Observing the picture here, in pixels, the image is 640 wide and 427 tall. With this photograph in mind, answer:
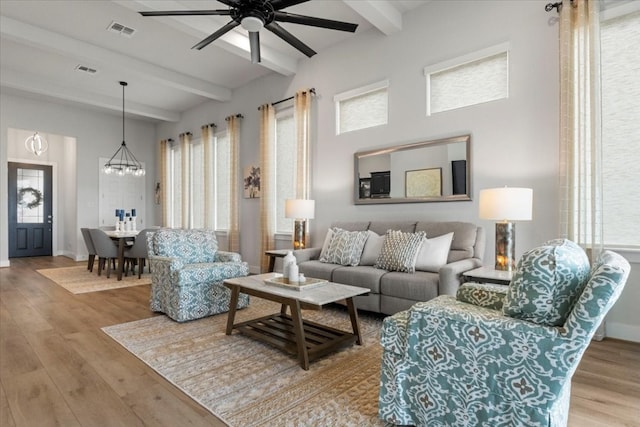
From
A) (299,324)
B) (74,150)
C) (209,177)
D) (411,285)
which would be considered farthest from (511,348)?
(74,150)

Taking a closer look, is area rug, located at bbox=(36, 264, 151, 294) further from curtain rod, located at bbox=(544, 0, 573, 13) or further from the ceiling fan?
curtain rod, located at bbox=(544, 0, 573, 13)

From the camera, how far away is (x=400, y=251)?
3.52 m

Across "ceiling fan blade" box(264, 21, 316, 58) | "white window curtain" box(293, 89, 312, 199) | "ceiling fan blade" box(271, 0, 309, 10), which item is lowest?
"white window curtain" box(293, 89, 312, 199)

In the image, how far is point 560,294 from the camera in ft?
4.59

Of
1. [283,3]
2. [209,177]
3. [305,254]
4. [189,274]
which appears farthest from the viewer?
[209,177]

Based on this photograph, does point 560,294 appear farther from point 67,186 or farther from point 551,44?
point 67,186

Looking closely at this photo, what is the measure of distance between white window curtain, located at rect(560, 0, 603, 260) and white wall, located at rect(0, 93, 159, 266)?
28.5 feet

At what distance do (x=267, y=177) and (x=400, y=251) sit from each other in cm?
299

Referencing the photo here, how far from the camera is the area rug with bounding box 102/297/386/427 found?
1843 mm

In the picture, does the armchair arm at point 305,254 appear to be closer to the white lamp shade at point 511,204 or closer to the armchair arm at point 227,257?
the armchair arm at point 227,257

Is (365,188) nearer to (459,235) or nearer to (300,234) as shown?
(300,234)

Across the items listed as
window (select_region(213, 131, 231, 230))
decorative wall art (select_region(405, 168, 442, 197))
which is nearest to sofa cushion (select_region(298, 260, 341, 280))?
decorative wall art (select_region(405, 168, 442, 197))

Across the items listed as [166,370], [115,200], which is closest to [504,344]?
[166,370]

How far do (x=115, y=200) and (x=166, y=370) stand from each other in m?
7.56
